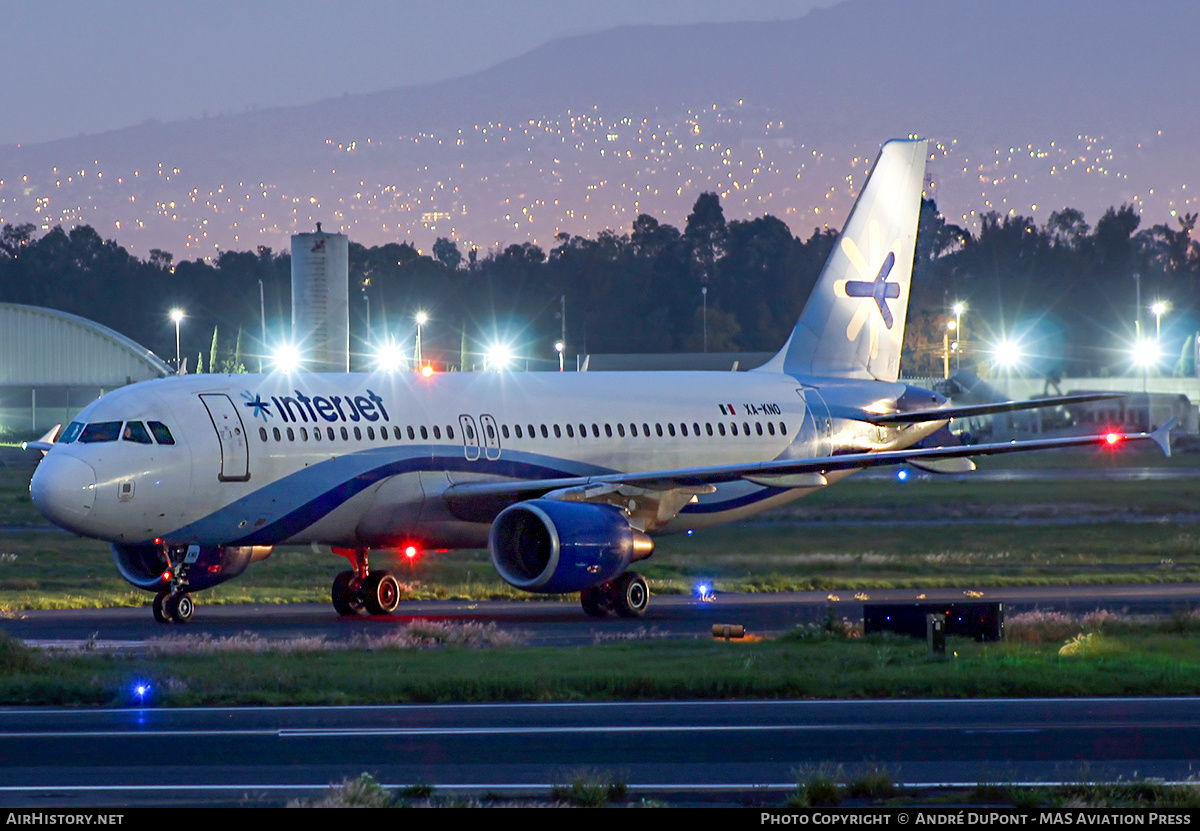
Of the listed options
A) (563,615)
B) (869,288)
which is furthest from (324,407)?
(869,288)

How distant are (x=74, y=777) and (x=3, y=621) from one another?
53.0 ft

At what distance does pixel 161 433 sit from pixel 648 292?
434ft

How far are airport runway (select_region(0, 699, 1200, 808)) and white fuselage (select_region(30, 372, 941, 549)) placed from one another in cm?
953

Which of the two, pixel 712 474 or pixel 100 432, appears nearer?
pixel 100 432

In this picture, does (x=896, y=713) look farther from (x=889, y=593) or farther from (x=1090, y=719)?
(x=889, y=593)

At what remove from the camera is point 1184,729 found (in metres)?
16.0

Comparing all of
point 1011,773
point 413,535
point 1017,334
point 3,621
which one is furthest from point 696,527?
point 1017,334

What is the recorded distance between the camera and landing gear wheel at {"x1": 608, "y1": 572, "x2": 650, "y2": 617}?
28.9 m

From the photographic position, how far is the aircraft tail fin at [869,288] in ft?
123

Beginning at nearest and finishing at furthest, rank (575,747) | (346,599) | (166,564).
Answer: (575,747) → (166,564) → (346,599)

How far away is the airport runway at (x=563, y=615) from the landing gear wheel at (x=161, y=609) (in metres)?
0.15

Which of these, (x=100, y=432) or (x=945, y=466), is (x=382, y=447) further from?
(x=945, y=466)

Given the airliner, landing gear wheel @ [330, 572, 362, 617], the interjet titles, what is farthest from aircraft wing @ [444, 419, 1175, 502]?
landing gear wheel @ [330, 572, 362, 617]

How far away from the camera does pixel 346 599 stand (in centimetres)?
3002
